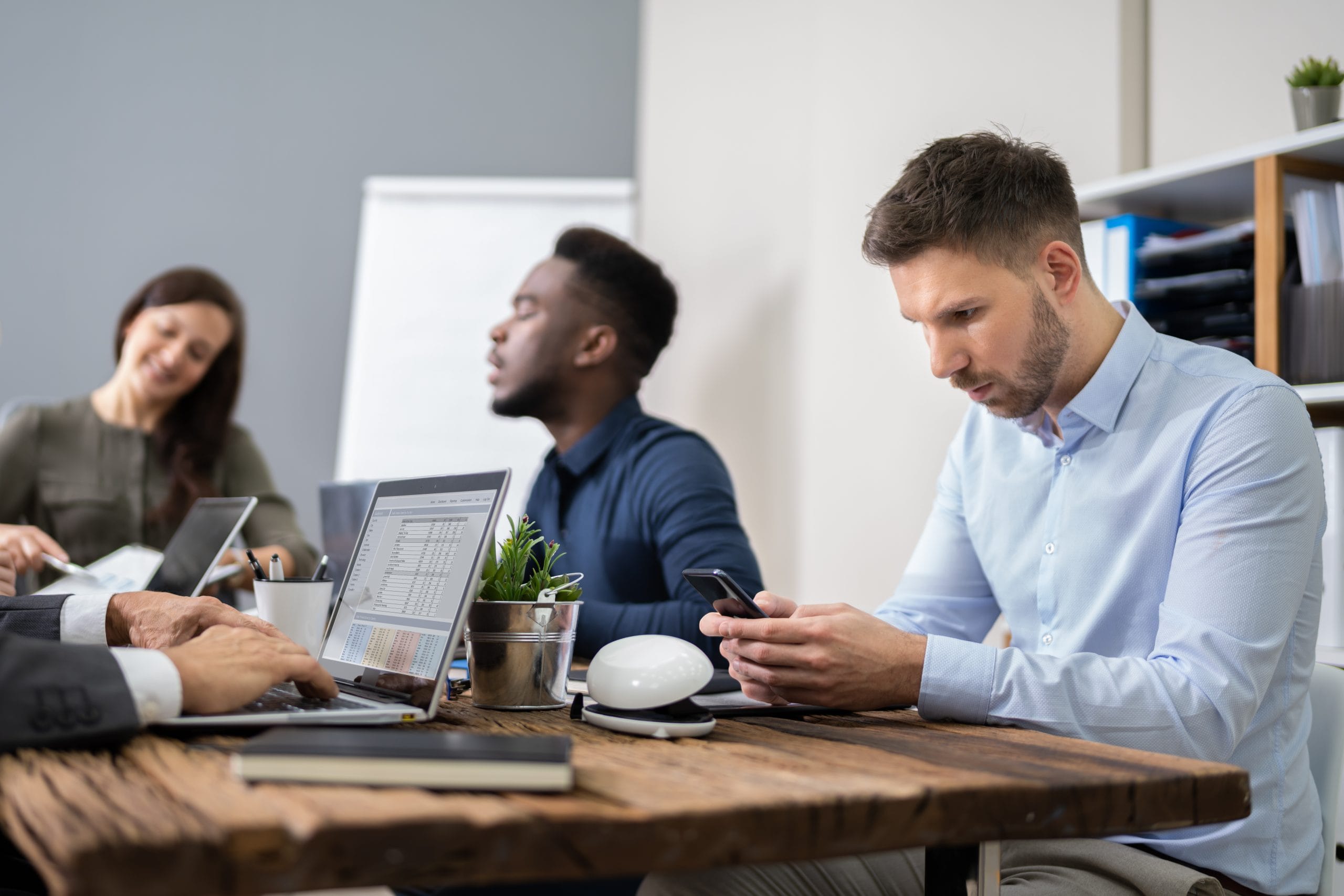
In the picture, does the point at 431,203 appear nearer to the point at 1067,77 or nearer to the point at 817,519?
the point at 817,519

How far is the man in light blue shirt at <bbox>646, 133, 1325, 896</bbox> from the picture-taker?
3.47ft

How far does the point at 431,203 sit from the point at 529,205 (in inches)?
12.5

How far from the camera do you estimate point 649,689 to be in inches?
38.3

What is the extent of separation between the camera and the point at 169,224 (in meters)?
3.74

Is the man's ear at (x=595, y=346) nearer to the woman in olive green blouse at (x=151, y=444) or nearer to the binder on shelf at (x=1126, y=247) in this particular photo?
the woman in olive green blouse at (x=151, y=444)

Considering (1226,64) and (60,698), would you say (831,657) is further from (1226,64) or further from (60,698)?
(1226,64)

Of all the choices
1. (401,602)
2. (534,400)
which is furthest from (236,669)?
(534,400)

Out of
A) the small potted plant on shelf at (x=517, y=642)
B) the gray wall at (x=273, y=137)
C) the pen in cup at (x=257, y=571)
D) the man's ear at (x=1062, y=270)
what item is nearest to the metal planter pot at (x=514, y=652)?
the small potted plant on shelf at (x=517, y=642)

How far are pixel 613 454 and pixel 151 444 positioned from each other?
1372 mm

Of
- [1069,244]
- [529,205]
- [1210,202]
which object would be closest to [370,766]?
[1069,244]

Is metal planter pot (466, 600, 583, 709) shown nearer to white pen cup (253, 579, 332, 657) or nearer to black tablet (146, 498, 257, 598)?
white pen cup (253, 579, 332, 657)

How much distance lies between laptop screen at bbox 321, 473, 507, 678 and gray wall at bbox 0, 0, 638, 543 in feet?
8.55

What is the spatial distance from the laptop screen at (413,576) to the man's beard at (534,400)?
1109 mm

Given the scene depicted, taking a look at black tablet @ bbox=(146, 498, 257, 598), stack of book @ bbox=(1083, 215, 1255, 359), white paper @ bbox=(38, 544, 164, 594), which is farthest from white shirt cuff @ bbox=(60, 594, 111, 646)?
stack of book @ bbox=(1083, 215, 1255, 359)
